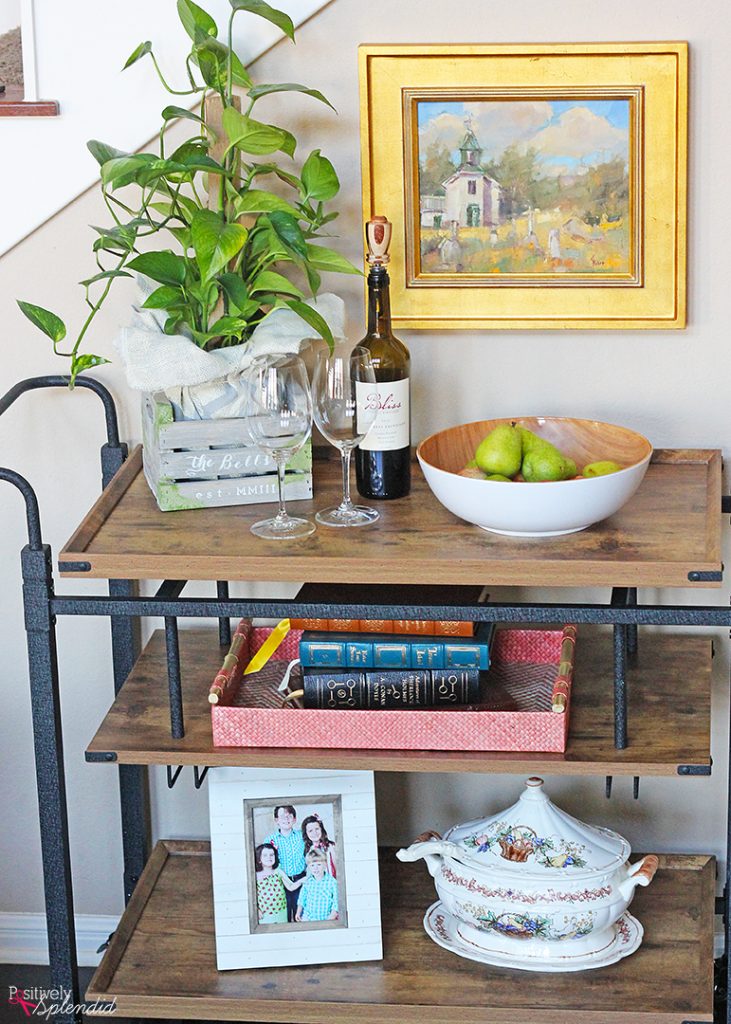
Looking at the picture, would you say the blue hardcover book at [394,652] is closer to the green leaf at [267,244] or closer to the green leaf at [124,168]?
the green leaf at [267,244]

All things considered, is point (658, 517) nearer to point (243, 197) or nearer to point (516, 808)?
point (516, 808)

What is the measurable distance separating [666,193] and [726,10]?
0.25 metres

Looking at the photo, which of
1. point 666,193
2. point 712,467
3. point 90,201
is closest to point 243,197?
point 90,201

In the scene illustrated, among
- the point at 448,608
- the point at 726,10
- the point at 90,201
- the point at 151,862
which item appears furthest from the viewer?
the point at 151,862

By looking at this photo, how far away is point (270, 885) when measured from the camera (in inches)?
77.2

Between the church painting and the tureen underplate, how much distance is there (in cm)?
92

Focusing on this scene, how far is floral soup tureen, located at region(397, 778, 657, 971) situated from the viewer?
6.13 ft

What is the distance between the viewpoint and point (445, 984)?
1.89 metres

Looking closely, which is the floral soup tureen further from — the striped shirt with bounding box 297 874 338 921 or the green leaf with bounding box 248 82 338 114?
the green leaf with bounding box 248 82 338 114

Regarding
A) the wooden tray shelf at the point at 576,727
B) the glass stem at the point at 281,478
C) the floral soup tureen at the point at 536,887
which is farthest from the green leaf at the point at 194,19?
the floral soup tureen at the point at 536,887

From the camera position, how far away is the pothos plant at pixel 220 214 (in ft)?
5.71

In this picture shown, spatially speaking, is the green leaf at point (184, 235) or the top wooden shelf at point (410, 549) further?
the green leaf at point (184, 235)

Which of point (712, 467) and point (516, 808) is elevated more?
point (712, 467)

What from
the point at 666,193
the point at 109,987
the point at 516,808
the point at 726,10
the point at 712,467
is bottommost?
the point at 109,987
